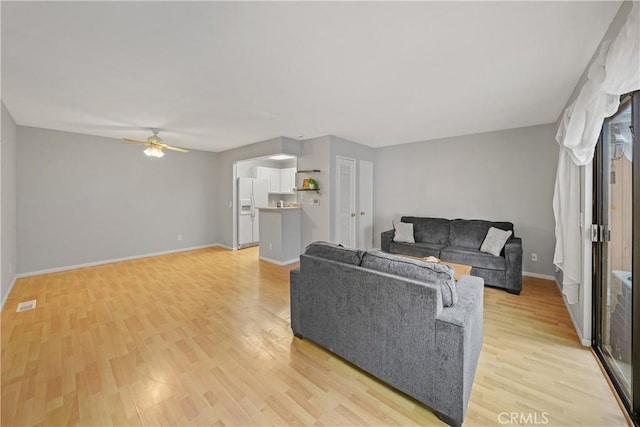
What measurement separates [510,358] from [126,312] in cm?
398

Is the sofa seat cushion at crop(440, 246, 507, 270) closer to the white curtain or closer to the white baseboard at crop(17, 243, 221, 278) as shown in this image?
the white curtain

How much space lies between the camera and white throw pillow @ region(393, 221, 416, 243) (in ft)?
15.5

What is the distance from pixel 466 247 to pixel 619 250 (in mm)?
2431

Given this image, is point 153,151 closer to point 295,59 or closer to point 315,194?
point 315,194

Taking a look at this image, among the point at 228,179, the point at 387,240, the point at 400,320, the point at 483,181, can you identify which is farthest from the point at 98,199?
the point at 483,181

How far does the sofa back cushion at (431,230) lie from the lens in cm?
459

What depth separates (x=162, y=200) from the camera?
5.77m

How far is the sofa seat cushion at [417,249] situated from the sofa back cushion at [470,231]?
1.10ft

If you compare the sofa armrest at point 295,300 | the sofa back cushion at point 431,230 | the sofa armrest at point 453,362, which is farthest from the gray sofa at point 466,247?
the sofa armrest at point 295,300

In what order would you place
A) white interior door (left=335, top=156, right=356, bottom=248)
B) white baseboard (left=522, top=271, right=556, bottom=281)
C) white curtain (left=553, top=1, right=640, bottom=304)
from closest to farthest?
1. white curtain (left=553, top=1, right=640, bottom=304)
2. white baseboard (left=522, top=271, right=556, bottom=281)
3. white interior door (left=335, top=156, right=356, bottom=248)

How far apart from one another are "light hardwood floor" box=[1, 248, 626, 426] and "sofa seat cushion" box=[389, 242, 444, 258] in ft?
3.58

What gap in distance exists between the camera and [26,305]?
3127 millimetres

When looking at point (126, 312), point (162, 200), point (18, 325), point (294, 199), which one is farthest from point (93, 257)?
point (294, 199)

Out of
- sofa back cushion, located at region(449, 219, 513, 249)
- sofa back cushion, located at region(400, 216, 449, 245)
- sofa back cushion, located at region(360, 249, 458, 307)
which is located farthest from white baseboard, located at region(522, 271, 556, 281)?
sofa back cushion, located at region(360, 249, 458, 307)
